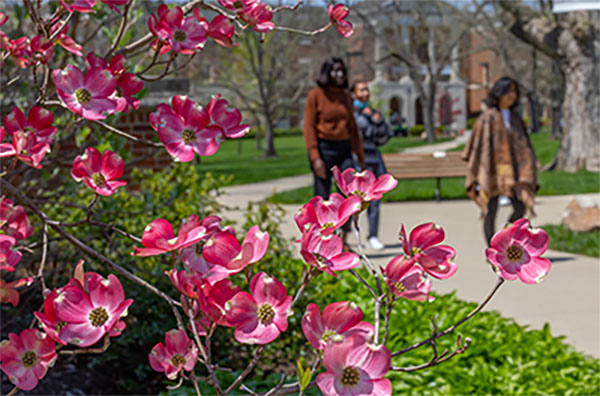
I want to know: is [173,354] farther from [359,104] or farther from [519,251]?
[359,104]

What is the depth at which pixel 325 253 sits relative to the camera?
4.24 feet

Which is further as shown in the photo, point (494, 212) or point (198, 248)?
point (494, 212)

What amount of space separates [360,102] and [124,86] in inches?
256

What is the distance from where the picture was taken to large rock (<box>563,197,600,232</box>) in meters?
8.98

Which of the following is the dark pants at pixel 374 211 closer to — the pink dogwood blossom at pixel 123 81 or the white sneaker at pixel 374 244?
the white sneaker at pixel 374 244

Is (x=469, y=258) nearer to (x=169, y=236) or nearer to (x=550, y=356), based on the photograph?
(x=550, y=356)

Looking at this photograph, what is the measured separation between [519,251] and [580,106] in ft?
62.8


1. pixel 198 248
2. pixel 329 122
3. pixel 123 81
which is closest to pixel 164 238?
pixel 198 248

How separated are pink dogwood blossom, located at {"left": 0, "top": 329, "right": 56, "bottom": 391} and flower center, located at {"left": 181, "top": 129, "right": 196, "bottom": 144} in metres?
0.48

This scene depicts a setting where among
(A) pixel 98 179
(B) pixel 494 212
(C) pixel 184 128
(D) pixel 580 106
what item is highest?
(C) pixel 184 128

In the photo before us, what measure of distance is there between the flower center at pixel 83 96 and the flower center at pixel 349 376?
0.85m

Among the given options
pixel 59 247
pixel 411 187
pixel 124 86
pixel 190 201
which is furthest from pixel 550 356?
pixel 411 187

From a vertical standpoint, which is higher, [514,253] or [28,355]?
[514,253]

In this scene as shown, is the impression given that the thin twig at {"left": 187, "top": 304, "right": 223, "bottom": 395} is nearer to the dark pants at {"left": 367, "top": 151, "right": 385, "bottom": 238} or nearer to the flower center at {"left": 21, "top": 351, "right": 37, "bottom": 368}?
the flower center at {"left": 21, "top": 351, "right": 37, "bottom": 368}
